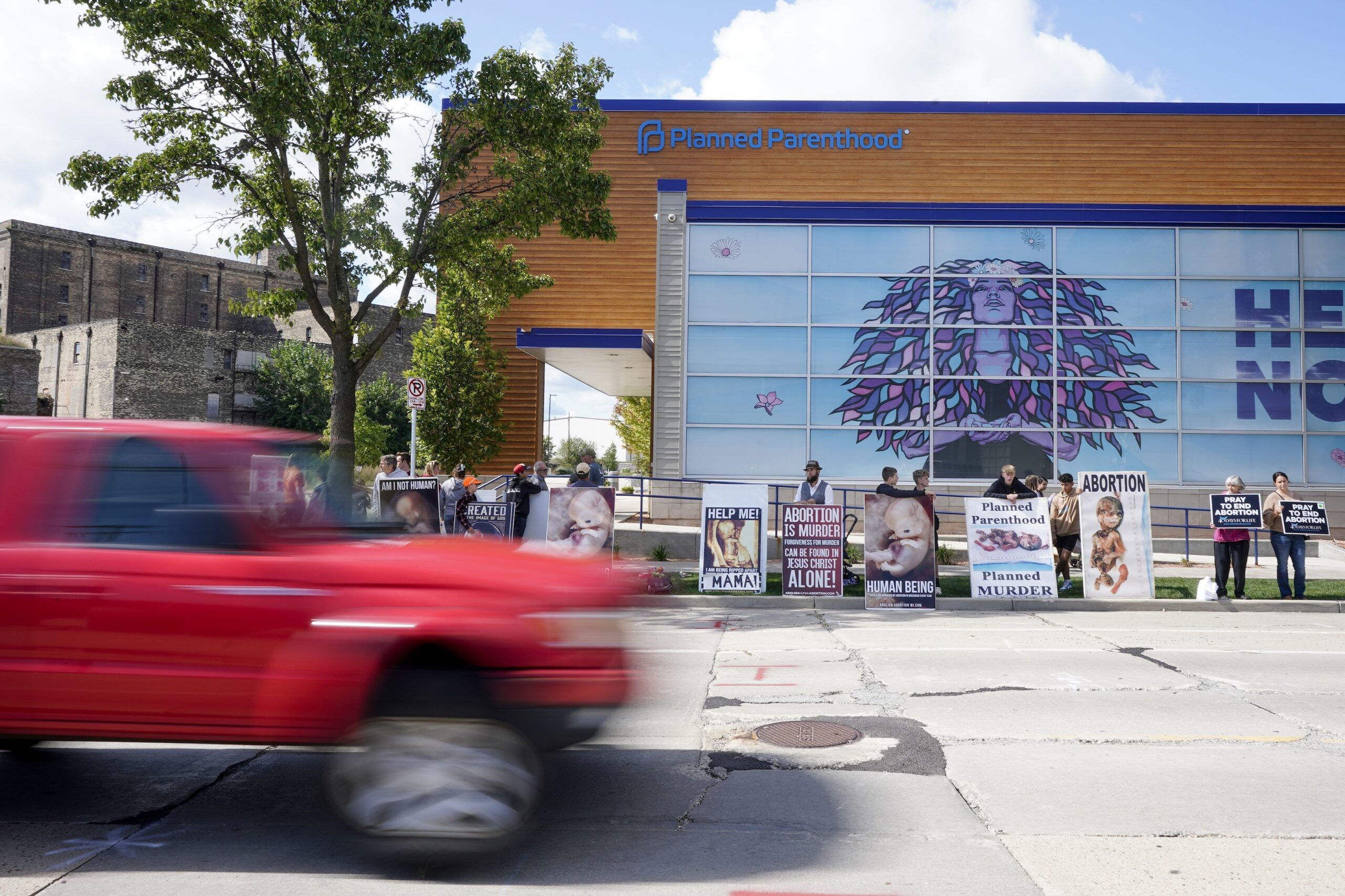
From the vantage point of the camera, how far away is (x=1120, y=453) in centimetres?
2109

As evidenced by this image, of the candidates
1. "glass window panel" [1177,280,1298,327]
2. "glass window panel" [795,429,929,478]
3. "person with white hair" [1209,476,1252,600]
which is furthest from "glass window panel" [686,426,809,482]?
"glass window panel" [1177,280,1298,327]

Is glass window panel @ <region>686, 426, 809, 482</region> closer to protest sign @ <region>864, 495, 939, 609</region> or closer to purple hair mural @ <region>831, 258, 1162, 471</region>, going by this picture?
purple hair mural @ <region>831, 258, 1162, 471</region>

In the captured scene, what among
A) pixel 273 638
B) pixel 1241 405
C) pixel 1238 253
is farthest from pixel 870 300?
pixel 273 638

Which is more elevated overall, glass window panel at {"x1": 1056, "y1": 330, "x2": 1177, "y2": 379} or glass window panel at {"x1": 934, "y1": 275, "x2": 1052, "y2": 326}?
glass window panel at {"x1": 934, "y1": 275, "x2": 1052, "y2": 326}

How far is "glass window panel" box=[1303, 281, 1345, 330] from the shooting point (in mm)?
21359

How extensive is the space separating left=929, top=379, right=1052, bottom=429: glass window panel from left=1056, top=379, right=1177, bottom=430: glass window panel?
489 millimetres

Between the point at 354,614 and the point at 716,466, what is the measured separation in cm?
1676

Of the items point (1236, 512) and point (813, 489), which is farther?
point (813, 489)

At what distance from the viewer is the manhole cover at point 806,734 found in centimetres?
616

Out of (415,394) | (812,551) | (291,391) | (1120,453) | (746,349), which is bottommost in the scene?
(812,551)

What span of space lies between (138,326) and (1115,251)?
54098mm

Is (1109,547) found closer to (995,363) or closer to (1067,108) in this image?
(995,363)

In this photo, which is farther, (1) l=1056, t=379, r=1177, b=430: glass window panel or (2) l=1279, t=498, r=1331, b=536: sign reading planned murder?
(1) l=1056, t=379, r=1177, b=430: glass window panel

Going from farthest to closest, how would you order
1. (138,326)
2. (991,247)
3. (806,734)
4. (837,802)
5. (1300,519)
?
(138,326) < (991,247) < (1300,519) < (806,734) < (837,802)
